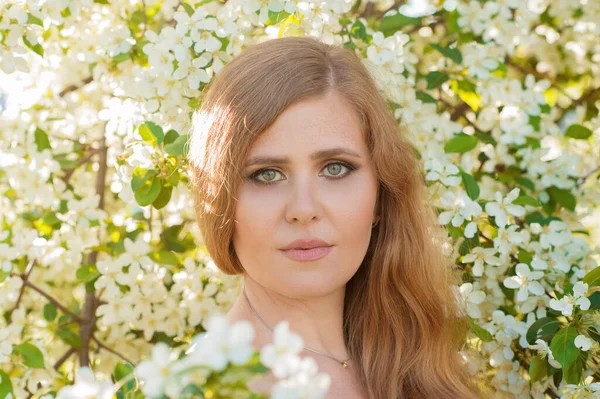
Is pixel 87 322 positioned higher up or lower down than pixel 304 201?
lower down

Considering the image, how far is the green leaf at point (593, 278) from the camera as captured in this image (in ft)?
6.59

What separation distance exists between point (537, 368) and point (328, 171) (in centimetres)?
75

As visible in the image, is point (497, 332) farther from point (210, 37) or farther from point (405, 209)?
point (210, 37)

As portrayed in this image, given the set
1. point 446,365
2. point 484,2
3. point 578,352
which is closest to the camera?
point 578,352

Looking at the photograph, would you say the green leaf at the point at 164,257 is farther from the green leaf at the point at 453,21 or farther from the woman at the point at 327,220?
the green leaf at the point at 453,21

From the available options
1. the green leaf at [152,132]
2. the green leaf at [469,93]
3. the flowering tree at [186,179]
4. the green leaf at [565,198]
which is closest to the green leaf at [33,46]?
the flowering tree at [186,179]

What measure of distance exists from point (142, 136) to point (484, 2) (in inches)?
52.6

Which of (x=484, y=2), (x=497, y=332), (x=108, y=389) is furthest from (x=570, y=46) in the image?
(x=108, y=389)

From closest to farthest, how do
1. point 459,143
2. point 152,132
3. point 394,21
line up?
point 152,132, point 459,143, point 394,21

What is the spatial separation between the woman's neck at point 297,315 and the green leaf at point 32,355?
591 millimetres

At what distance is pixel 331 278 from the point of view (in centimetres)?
184

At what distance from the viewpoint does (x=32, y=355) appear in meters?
2.25

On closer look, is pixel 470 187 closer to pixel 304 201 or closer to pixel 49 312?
pixel 304 201

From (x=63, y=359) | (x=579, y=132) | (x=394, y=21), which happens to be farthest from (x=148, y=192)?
(x=579, y=132)
